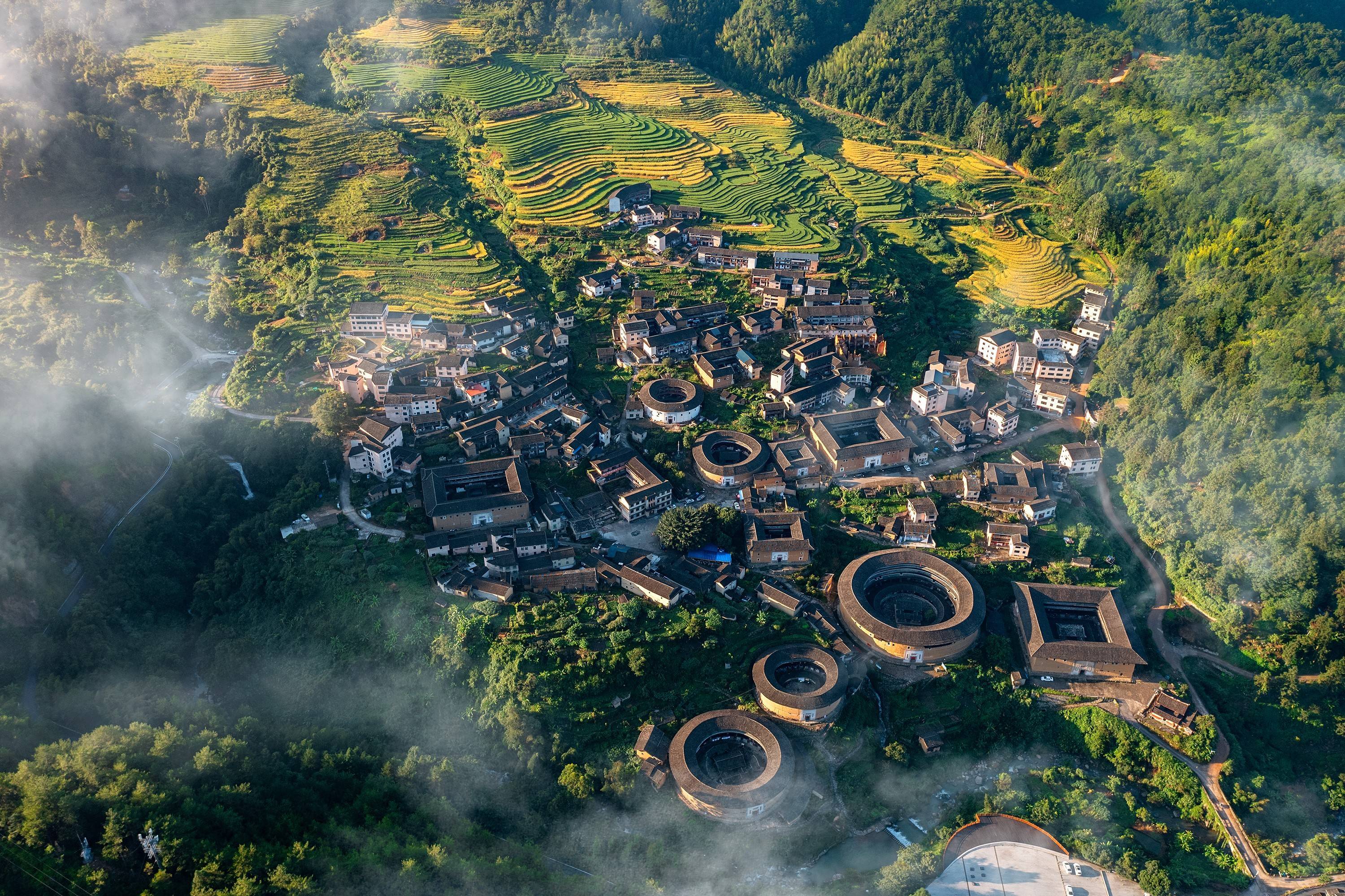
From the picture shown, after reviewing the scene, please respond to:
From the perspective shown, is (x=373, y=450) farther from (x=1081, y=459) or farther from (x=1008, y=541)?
(x=1081, y=459)

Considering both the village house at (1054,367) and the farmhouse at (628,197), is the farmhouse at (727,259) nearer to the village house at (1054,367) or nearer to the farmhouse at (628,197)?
the farmhouse at (628,197)

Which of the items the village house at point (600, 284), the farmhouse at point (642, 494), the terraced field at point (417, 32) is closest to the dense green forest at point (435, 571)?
the village house at point (600, 284)

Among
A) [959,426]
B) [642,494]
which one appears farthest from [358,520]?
[959,426]

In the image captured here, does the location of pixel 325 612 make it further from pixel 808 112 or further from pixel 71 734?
pixel 808 112

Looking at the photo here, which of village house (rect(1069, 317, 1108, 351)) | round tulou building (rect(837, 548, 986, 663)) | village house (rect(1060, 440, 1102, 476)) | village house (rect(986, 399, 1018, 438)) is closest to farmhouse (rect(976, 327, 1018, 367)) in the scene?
village house (rect(1069, 317, 1108, 351))

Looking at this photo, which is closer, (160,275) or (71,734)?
(71,734)

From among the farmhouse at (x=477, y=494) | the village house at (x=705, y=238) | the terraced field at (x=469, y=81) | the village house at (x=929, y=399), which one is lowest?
the farmhouse at (x=477, y=494)

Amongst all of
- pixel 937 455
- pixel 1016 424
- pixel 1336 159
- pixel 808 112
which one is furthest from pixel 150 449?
pixel 1336 159
